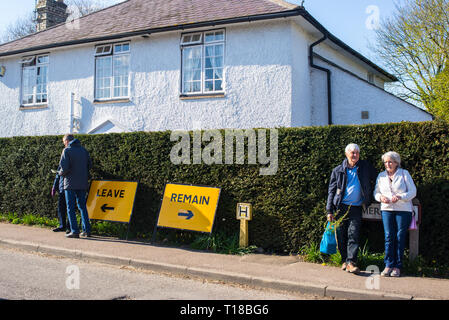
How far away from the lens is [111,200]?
9.88 meters

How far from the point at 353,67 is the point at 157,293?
14205mm

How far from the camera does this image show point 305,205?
25.6 feet

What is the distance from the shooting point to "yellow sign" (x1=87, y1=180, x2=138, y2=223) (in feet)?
31.5

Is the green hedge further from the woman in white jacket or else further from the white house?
the white house

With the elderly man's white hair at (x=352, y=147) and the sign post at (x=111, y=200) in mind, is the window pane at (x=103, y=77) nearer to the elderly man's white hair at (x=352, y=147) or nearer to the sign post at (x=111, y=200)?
the sign post at (x=111, y=200)

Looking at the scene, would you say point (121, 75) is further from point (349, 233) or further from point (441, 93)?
point (441, 93)

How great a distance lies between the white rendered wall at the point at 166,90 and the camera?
12.6 meters

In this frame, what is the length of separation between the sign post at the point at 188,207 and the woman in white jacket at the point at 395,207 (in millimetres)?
3151

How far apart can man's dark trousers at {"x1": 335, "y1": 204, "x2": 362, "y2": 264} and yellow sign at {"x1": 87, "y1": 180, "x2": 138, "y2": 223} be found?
4543 millimetres

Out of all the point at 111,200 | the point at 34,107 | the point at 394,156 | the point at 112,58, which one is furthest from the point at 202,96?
the point at 394,156

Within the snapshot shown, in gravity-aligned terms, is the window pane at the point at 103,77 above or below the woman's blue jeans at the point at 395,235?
above

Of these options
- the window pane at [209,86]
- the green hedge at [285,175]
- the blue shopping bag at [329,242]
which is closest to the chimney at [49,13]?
the window pane at [209,86]

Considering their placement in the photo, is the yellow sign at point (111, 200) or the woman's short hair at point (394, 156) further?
the yellow sign at point (111, 200)
